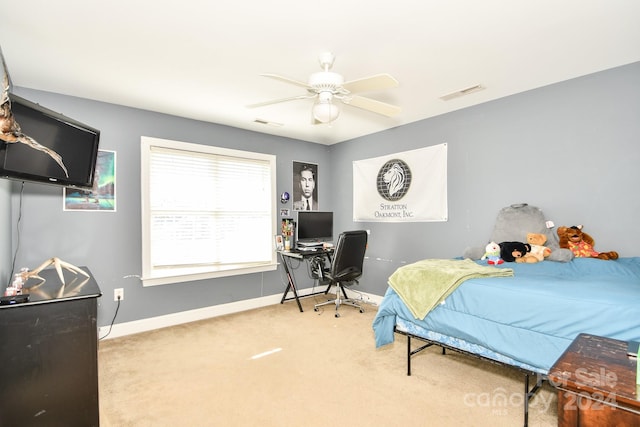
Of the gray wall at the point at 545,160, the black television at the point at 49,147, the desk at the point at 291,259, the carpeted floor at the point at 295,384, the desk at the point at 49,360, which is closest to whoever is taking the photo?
the desk at the point at 49,360

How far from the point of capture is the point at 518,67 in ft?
8.12

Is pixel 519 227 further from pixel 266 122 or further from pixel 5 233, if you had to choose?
pixel 5 233

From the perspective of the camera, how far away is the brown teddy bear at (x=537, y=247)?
104 inches

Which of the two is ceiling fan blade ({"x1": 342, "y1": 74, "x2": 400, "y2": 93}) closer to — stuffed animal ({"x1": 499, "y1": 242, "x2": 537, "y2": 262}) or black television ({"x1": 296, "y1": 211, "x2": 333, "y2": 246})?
stuffed animal ({"x1": 499, "y1": 242, "x2": 537, "y2": 262})

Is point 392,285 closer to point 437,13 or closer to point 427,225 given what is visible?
point 427,225

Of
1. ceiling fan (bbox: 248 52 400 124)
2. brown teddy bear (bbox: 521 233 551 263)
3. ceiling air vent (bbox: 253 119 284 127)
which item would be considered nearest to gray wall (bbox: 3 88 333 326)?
ceiling air vent (bbox: 253 119 284 127)

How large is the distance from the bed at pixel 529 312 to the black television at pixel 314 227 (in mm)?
2083

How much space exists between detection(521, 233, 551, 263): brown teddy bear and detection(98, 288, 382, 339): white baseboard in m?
2.07

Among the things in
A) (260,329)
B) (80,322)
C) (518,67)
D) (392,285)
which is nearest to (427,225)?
(392,285)

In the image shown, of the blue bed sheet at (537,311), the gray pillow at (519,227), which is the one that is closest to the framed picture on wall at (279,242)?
the blue bed sheet at (537,311)

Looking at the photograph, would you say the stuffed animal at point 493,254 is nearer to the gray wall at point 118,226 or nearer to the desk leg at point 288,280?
the desk leg at point 288,280

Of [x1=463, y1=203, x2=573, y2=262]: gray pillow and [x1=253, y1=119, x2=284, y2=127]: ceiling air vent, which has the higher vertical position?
[x1=253, y1=119, x2=284, y2=127]: ceiling air vent

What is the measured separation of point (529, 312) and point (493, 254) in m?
1.10

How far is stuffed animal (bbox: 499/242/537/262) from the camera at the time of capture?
2.70m
